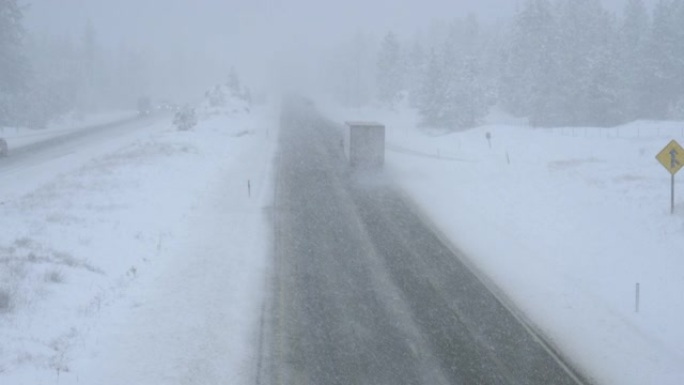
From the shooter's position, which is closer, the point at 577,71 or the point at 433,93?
the point at 577,71

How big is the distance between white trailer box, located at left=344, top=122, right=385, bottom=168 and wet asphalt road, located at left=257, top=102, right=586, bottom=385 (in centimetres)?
1042

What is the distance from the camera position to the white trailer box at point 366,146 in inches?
1291

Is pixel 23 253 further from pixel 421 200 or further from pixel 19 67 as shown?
pixel 19 67

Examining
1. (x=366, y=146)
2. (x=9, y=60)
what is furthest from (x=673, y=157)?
(x=9, y=60)

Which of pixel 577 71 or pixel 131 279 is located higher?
pixel 577 71

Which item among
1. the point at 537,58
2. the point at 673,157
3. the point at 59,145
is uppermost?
the point at 537,58

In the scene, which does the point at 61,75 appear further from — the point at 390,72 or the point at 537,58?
the point at 537,58

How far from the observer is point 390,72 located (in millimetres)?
84875

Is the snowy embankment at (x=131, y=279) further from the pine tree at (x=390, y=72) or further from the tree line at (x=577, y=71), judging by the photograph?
the pine tree at (x=390, y=72)

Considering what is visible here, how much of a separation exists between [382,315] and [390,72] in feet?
246

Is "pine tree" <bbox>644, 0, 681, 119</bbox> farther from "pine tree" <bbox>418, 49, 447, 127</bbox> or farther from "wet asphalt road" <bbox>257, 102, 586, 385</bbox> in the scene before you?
"wet asphalt road" <bbox>257, 102, 586, 385</bbox>

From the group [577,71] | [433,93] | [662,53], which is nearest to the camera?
[577,71]

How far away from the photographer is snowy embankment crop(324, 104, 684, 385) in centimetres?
1203

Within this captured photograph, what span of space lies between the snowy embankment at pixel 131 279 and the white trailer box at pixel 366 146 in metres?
7.38
